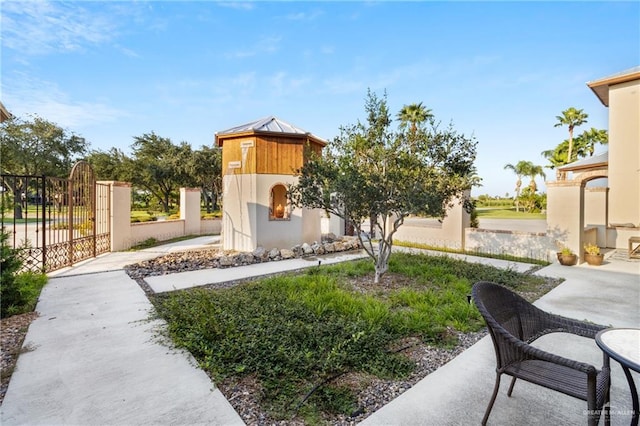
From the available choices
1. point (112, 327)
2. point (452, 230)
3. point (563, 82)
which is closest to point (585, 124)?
point (563, 82)

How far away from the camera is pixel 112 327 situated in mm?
4434

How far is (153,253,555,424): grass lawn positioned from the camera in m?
2.95

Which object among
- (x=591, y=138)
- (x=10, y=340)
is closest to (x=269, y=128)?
(x=10, y=340)

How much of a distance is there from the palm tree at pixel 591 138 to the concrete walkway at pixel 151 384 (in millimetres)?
34828

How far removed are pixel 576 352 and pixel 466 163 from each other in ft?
14.1

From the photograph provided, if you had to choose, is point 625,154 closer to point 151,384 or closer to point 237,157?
point 237,157

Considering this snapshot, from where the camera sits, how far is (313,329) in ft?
13.4

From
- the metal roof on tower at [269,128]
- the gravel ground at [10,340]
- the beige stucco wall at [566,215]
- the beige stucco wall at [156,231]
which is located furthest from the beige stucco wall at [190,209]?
the beige stucco wall at [566,215]

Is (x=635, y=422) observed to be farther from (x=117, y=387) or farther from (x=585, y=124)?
(x=585, y=124)

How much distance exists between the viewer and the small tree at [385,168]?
6328 mm

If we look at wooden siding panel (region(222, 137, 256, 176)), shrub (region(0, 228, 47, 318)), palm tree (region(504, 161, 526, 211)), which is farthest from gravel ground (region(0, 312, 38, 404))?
palm tree (region(504, 161, 526, 211))

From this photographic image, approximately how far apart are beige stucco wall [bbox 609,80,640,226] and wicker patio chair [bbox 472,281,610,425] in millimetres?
14352

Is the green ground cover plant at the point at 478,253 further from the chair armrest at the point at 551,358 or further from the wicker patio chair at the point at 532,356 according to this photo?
the chair armrest at the point at 551,358

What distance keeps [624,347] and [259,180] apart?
10.0 meters
